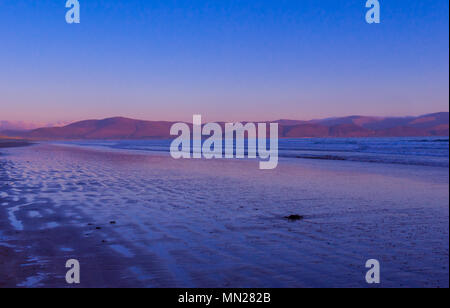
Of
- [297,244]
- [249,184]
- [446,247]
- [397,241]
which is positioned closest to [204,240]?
[297,244]

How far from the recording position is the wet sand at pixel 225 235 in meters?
4.39

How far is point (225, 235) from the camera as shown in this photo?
6270 millimetres

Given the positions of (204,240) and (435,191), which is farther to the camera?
(435,191)

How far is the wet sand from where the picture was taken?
4.39 m

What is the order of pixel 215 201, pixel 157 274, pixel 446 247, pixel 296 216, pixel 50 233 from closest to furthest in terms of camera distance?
pixel 157 274, pixel 446 247, pixel 50 233, pixel 296 216, pixel 215 201

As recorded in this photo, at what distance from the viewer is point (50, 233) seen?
6418mm

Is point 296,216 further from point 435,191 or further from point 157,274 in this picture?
point 435,191

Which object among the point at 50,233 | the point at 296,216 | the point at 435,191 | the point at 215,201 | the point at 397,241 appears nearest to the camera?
the point at 397,241

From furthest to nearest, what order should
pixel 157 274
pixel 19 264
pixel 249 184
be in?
pixel 249 184 < pixel 19 264 < pixel 157 274

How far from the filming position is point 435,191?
34.3 feet

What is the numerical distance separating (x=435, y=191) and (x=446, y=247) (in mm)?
5841

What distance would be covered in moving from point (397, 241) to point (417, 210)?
2.68 m

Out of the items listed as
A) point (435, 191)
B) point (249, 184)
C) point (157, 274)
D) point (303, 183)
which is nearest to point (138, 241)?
point (157, 274)
